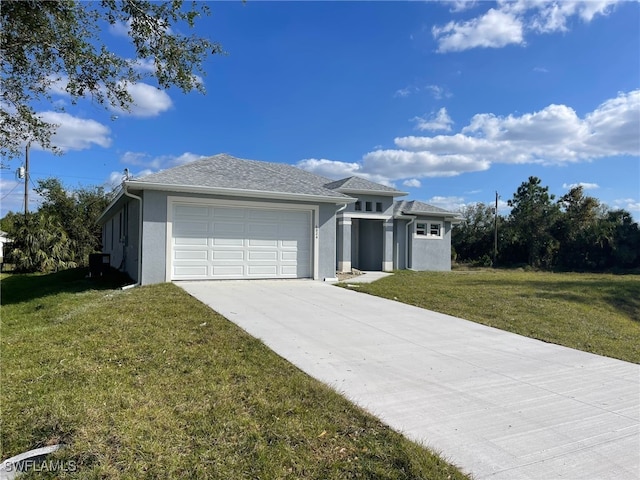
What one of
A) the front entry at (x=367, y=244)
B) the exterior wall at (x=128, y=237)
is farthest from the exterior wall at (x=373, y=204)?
the exterior wall at (x=128, y=237)

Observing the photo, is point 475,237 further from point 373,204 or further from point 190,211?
point 190,211

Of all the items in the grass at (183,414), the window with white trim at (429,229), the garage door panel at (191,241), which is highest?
the window with white trim at (429,229)

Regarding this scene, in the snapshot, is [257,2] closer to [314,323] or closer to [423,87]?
[314,323]

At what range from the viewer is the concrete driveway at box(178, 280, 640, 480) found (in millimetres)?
3195

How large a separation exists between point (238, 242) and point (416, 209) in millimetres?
12123

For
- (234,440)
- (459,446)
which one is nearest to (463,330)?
(459,446)

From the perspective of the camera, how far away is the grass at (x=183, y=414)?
2.86 metres

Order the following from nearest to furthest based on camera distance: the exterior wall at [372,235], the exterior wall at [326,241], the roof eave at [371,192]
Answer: the exterior wall at [326,241]
the roof eave at [371,192]
the exterior wall at [372,235]

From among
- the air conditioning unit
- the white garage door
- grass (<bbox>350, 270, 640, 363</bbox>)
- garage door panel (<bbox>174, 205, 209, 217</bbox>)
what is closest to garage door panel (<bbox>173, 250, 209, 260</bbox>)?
the white garage door

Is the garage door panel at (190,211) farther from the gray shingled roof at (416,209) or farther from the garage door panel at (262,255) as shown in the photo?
the gray shingled roof at (416,209)

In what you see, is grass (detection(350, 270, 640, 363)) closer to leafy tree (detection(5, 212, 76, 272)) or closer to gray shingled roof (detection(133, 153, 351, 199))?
gray shingled roof (detection(133, 153, 351, 199))

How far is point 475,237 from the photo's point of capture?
3609 cm

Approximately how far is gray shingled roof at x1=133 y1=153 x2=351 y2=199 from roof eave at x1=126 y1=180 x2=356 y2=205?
0.07 m

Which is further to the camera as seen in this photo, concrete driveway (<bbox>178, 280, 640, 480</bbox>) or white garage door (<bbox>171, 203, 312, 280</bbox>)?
white garage door (<bbox>171, 203, 312, 280</bbox>)
